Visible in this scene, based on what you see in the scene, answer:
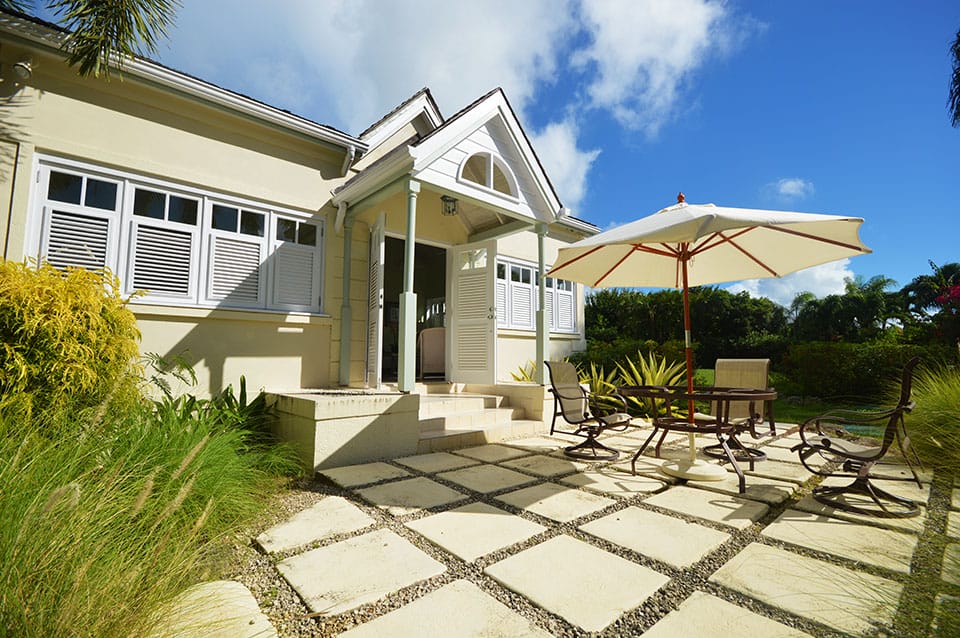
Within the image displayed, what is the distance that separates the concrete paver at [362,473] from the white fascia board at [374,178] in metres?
3.40

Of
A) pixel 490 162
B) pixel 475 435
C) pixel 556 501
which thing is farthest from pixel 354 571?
pixel 490 162

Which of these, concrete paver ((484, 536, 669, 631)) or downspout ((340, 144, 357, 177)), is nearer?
concrete paver ((484, 536, 669, 631))

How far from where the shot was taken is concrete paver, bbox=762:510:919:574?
2.30m

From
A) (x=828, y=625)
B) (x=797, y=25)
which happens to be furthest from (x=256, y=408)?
(x=797, y=25)

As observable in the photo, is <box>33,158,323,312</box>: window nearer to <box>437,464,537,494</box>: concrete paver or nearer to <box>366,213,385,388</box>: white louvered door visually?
<box>366,213,385,388</box>: white louvered door

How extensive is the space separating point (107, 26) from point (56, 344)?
3012 mm

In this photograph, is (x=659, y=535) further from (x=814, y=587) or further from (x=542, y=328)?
(x=542, y=328)

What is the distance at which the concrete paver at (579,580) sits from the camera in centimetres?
183

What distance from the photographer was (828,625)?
1695 millimetres

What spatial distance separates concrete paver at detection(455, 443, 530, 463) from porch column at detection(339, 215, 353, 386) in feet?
7.39

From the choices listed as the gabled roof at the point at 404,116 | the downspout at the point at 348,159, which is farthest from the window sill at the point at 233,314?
the gabled roof at the point at 404,116

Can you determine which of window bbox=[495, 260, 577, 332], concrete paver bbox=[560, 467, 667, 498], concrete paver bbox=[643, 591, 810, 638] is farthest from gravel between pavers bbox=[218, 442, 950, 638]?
window bbox=[495, 260, 577, 332]

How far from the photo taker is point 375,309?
6070 millimetres

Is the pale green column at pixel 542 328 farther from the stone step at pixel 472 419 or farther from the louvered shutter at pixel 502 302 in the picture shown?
the louvered shutter at pixel 502 302
